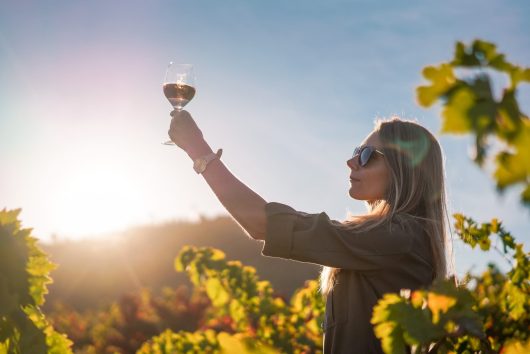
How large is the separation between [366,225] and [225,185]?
533 millimetres

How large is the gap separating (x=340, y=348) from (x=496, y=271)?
3.46 m

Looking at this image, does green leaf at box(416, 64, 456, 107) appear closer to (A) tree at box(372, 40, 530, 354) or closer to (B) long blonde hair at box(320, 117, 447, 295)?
(A) tree at box(372, 40, 530, 354)

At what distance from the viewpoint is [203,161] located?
2334 mm

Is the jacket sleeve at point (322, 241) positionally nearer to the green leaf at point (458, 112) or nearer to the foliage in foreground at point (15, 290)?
the foliage in foreground at point (15, 290)

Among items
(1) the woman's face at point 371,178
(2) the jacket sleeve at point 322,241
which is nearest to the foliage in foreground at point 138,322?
(1) the woman's face at point 371,178

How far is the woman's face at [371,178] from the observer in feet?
8.52

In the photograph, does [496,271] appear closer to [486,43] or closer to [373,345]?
[373,345]

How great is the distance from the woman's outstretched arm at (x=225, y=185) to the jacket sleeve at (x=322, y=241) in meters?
0.06

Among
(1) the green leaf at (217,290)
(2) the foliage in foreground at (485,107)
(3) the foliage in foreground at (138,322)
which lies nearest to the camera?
(2) the foliage in foreground at (485,107)

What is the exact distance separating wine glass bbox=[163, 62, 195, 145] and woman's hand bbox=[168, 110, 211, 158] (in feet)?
2.00

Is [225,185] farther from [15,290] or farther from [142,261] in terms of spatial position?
[142,261]

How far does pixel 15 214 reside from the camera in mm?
1698

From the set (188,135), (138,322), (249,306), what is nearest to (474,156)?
(188,135)

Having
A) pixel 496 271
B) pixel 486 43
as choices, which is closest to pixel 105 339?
pixel 496 271
